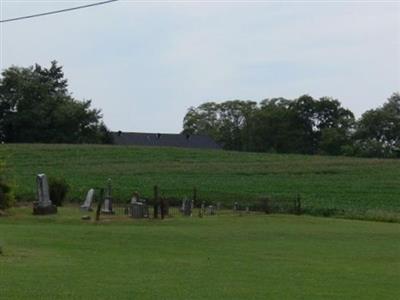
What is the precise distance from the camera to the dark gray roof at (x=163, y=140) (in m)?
130

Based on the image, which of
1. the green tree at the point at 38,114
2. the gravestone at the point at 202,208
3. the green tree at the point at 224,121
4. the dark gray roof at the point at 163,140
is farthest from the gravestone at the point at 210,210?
the green tree at the point at 224,121

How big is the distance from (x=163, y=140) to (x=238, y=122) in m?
13.9

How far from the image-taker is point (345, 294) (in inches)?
535

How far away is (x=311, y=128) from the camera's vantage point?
5103 inches

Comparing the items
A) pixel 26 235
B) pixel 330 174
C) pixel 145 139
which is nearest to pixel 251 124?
pixel 145 139

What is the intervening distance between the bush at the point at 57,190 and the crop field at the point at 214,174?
1768 mm

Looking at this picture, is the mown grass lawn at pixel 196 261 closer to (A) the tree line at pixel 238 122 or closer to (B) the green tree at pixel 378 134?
(A) the tree line at pixel 238 122

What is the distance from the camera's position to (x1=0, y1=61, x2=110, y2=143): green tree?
103 metres

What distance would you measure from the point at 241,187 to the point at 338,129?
71054 mm

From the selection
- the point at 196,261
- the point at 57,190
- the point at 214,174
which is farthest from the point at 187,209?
the point at 214,174

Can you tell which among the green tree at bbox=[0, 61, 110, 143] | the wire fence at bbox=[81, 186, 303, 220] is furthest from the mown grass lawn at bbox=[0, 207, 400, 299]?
the green tree at bbox=[0, 61, 110, 143]

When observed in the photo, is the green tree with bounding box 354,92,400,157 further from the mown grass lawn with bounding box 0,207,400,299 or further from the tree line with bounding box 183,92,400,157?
the mown grass lawn with bounding box 0,207,400,299

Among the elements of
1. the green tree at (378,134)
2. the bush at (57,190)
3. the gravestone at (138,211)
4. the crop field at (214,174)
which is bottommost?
the gravestone at (138,211)

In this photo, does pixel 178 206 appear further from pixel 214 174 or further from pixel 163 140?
pixel 163 140
